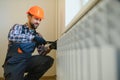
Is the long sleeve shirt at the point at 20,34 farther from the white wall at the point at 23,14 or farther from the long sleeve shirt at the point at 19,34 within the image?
the white wall at the point at 23,14

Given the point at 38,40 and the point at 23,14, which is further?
the point at 23,14

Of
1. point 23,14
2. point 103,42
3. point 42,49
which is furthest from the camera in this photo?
point 23,14

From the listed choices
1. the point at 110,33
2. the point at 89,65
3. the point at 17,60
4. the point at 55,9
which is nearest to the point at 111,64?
the point at 110,33

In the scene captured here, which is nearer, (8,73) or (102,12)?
(102,12)

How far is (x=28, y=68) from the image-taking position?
2.47 m

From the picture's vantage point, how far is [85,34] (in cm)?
64

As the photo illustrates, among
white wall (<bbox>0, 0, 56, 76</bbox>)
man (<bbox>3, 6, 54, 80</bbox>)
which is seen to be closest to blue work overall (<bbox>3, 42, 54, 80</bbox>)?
man (<bbox>3, 6, 54, 80</bbox>)

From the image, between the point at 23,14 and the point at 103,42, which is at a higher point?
the point at 23,14

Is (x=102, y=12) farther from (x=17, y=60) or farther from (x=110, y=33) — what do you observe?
(x=17, y=60)

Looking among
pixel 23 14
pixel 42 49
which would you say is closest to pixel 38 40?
pixel 42 49

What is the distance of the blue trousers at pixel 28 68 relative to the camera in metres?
2.22

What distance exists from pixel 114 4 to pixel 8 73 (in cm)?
198

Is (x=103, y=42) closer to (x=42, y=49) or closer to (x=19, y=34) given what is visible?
(x=19, y=34)

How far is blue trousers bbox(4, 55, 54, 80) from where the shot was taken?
2219 millimetres
